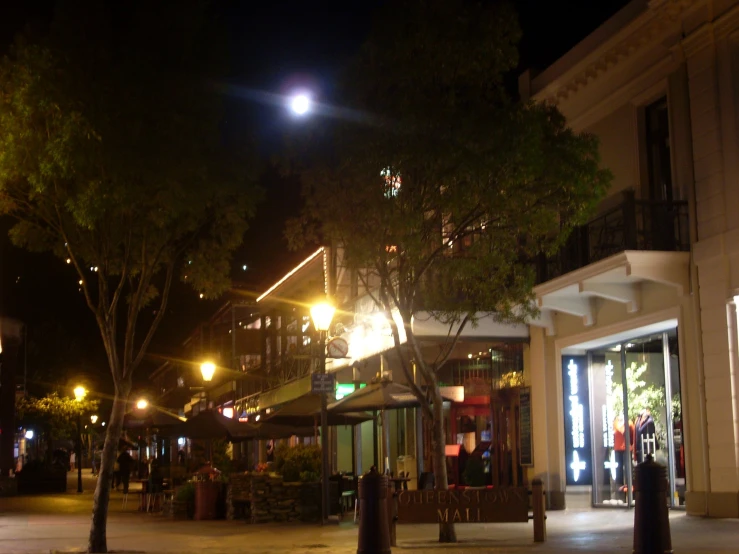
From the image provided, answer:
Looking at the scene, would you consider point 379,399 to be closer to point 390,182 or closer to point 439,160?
point 390,182

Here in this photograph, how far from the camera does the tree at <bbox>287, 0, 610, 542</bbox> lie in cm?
1396

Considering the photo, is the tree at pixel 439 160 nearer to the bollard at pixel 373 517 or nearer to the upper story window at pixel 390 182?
the upper story window at pixel 390 182

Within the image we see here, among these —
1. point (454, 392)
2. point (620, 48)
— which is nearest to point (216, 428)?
point (454, 392)

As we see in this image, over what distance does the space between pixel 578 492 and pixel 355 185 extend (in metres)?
9.18

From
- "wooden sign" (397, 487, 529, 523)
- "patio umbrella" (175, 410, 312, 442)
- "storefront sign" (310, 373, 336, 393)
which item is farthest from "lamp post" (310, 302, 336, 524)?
"patio umbrella" (175, 410, 312, 442)

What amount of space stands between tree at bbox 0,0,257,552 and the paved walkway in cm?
214

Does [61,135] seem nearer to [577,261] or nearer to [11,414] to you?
[577,261]

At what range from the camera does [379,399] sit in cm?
2009

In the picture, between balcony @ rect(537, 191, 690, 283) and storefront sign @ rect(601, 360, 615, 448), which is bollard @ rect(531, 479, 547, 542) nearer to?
balcony @ rect(537, 191, 690, 283)

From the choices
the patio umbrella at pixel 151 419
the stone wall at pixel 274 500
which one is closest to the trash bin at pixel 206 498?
the stone wall at pixel 274 500

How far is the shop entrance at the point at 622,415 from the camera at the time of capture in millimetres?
17594

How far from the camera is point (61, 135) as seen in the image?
14.4 meters

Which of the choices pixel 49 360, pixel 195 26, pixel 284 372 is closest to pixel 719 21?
pixel 195 26

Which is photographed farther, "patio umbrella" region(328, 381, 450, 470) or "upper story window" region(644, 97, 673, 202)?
"patio umbrella" region(328, 381, 450, 470)
